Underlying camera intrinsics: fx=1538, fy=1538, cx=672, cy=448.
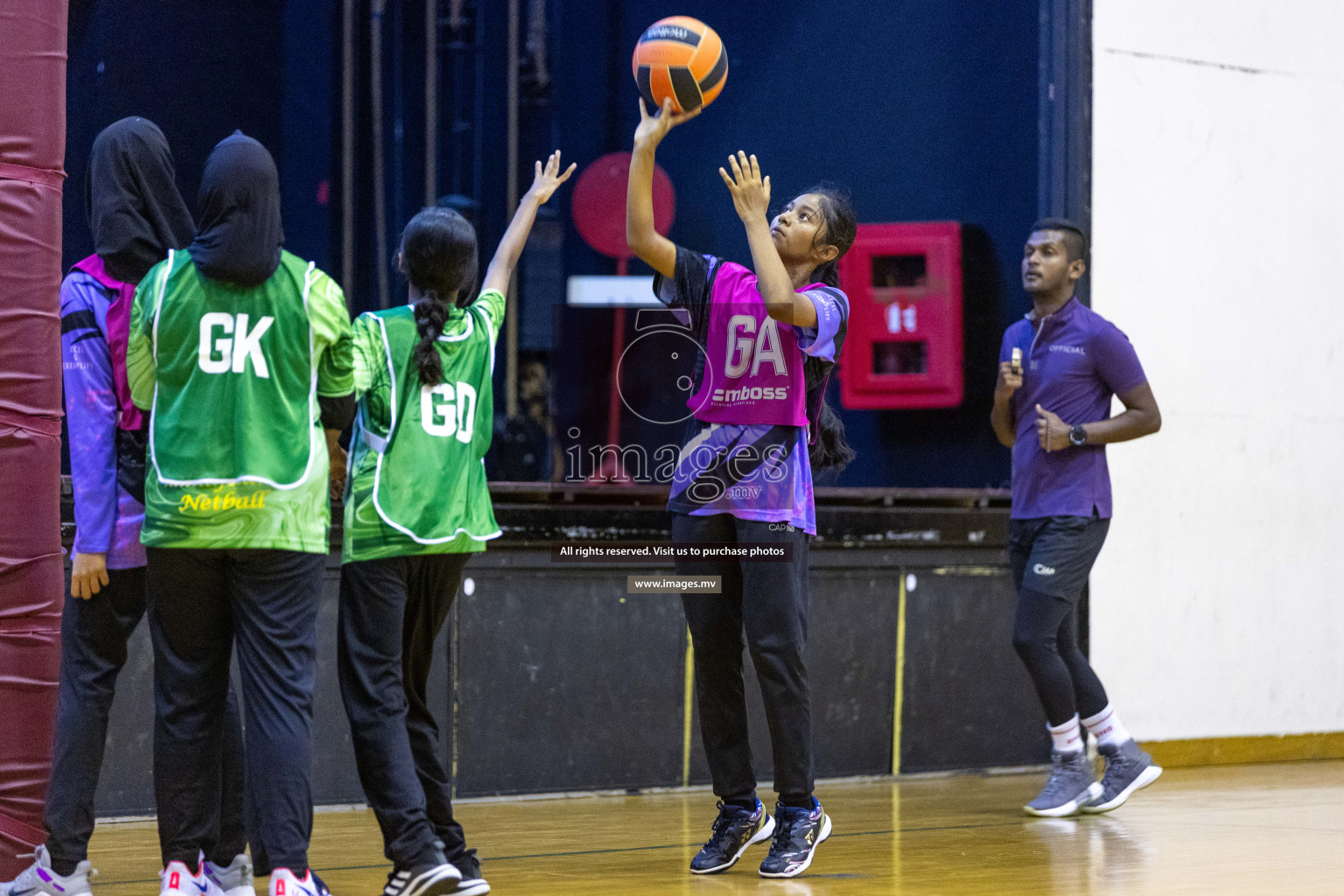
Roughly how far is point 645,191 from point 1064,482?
2025 millimetres

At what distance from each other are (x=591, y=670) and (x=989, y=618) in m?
1.73

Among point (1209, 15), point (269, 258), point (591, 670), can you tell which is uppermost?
point (1209, 15)

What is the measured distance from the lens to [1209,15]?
665cm

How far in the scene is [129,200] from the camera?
132 inches

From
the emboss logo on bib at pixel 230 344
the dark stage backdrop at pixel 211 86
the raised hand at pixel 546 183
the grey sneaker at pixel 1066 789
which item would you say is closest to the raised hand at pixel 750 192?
the raised hand at pixel 546 183

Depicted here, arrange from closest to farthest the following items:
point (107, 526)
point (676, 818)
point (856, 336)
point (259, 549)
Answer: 1. point (259, 549)
2. point (107, 526)
3. point (676, 818)
4. point (856, 336)

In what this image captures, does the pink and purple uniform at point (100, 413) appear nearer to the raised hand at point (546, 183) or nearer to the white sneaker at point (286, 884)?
the white sneaker at point (286, 884)

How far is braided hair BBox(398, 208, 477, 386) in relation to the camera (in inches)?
134

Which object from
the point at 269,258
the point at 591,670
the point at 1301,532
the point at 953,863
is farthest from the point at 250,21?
the point at 1301,532

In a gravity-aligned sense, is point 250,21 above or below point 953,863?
above

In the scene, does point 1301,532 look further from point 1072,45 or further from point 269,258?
point 269,258

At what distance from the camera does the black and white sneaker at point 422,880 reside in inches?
Result: 128

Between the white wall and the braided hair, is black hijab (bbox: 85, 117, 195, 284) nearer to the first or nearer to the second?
the braided hair

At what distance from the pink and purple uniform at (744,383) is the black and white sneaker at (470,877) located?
98 cm
